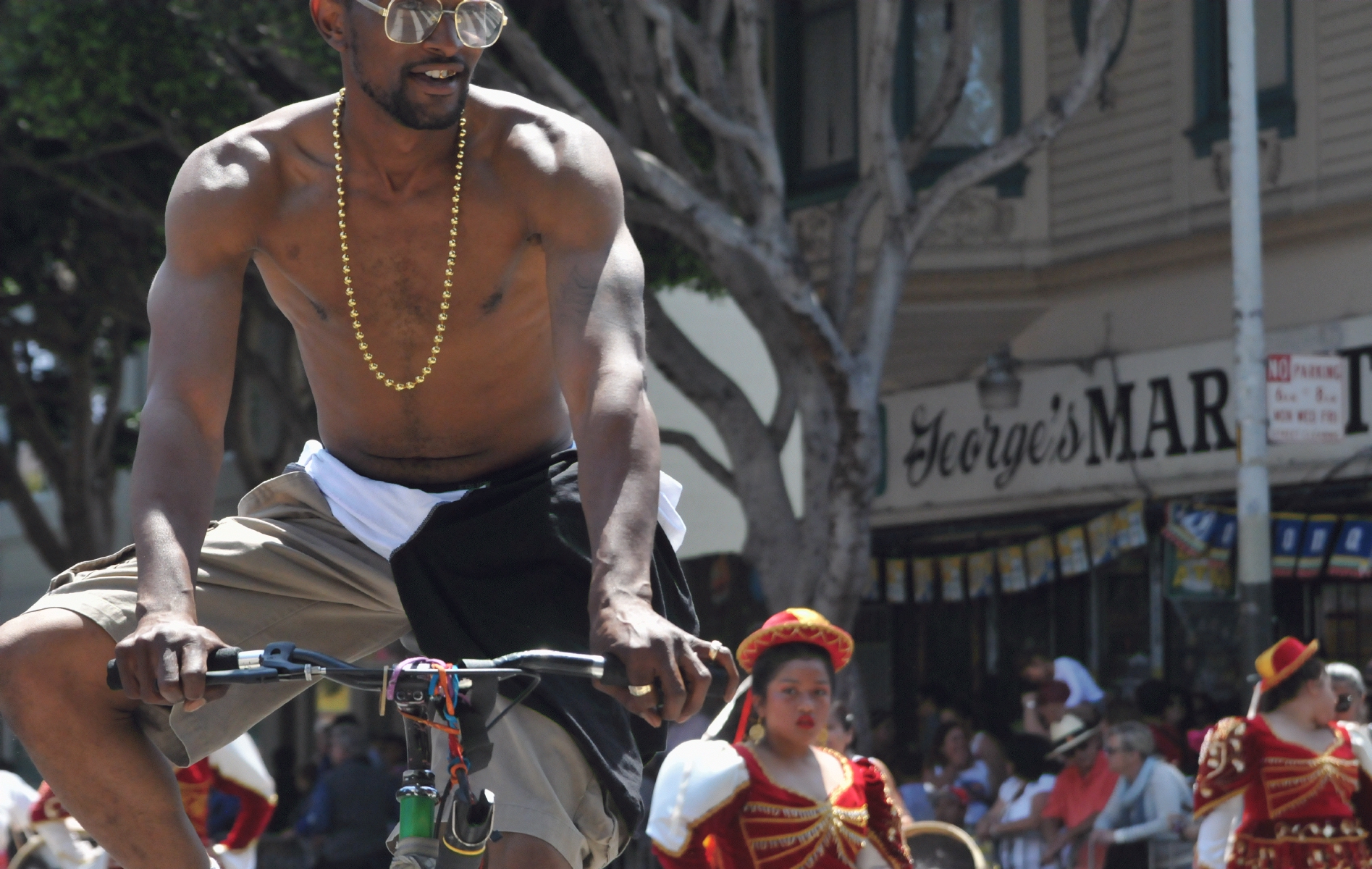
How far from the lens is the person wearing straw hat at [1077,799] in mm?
11258

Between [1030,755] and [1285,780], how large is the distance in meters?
3.28

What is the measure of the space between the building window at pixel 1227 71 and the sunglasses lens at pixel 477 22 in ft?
42.1

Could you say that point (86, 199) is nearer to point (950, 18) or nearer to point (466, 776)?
point (950, 18)

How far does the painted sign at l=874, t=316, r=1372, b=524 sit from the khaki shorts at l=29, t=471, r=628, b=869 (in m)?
11.7

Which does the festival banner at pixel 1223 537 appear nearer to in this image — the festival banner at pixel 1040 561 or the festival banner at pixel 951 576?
the festival banner at pixel 1040 561

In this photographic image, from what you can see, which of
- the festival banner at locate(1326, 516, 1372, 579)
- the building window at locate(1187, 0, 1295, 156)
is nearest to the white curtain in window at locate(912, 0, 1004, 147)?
the building window at locate(1187, 0, 1295, 156)

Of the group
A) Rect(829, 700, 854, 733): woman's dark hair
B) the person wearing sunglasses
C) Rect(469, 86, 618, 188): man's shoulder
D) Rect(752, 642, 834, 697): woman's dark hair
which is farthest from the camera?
the person wearing sunglasses

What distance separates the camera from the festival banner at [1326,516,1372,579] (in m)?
14.5

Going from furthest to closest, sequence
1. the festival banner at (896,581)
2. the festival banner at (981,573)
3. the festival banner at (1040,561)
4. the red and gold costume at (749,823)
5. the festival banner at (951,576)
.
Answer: the festival banner at (896,581), the festival banner at (951,576), the festival banner at (981,573), the festival banner at (1040,561), the red and gold costume at (749,823)

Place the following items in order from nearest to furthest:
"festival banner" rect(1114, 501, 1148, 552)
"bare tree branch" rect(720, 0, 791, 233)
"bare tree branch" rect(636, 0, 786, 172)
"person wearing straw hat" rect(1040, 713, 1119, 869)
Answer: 1. "person wearing straw hat" rect(1040, 713, 1119, 869)
2. "bare tree branch" rect(636, 0, 786, 172)
3. "bare tree branch" rect(720, 0, 791, 233)
4. "festival banner" rect(1114, 501, 1148, 552)

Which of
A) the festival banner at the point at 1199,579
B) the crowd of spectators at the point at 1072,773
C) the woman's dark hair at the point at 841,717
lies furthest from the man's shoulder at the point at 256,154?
the festival banner at the point at 1199,579

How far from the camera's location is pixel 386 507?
3.91 metres

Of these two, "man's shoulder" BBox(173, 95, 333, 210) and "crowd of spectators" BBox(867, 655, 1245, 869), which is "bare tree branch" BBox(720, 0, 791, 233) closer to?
"crowd of spectators" BBox(867, 655, 1245, 869)

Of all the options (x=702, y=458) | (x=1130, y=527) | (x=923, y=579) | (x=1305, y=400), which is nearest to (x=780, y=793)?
(x=1305, y=400)
